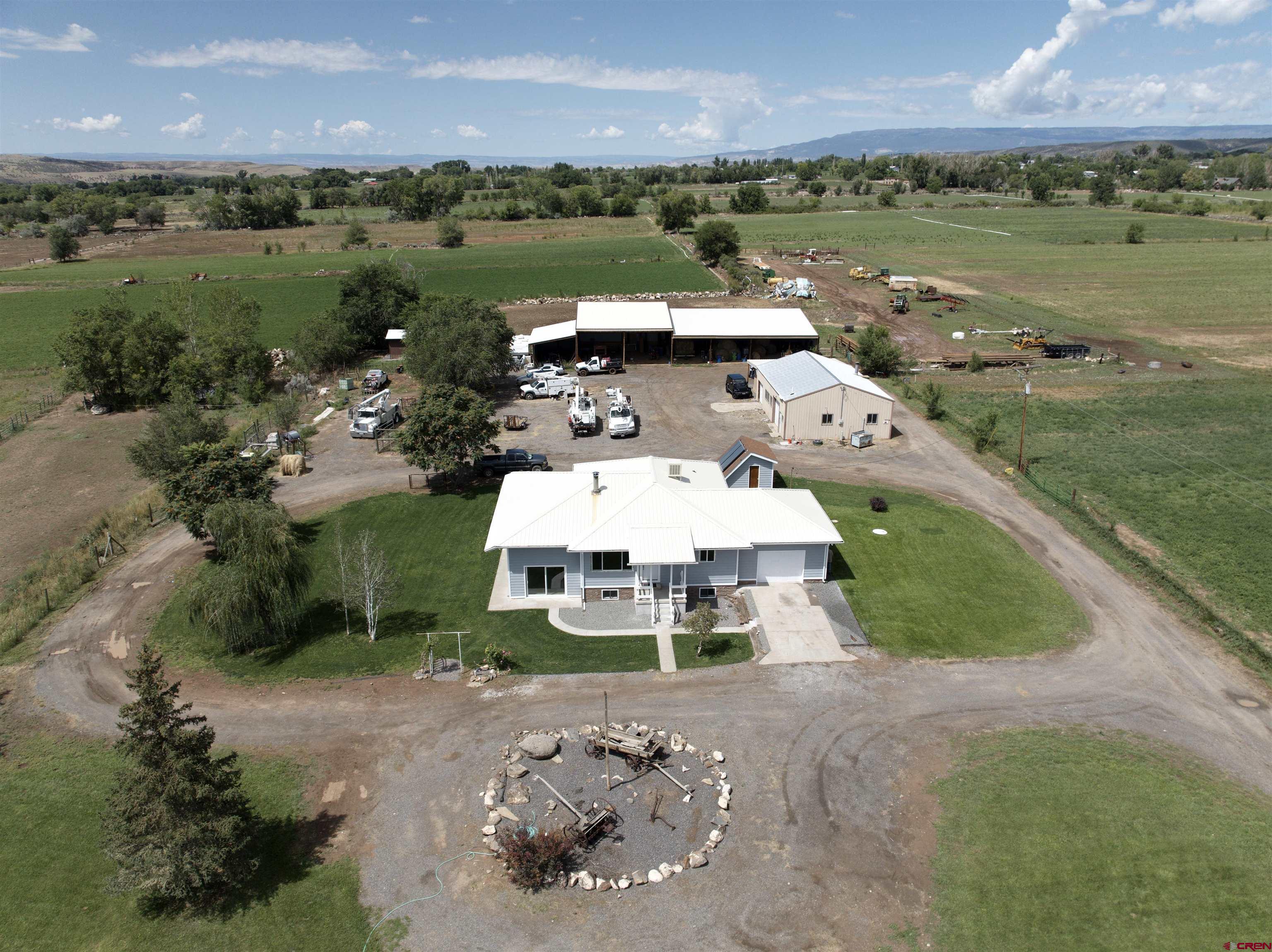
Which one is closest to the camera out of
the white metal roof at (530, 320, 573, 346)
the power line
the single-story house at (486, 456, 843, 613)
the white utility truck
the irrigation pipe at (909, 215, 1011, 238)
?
the single-story house at (486, 456, 843, 613)

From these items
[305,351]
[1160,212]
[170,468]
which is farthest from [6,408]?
[1160,212]

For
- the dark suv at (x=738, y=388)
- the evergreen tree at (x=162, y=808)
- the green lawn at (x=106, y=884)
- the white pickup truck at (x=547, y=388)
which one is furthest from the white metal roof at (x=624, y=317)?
the evergreen tree at (x=162, y=808)

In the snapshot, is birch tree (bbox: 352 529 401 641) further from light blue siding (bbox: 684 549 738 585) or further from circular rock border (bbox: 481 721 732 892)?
light blue siding (bbox: 684 549 738 585)

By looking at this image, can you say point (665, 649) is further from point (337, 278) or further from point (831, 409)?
point (337, 278)

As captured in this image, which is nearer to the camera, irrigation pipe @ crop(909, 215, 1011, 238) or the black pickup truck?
the black pickup truck

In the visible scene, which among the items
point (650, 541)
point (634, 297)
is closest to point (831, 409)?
point (650, 541)

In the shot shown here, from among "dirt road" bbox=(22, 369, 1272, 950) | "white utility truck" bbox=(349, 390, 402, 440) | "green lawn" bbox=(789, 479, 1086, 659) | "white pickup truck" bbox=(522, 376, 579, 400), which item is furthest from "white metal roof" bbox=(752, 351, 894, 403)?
"white utility truck" bbox=(349, 390, 402, 440)

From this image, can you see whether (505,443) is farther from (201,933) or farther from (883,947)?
(883,947)
